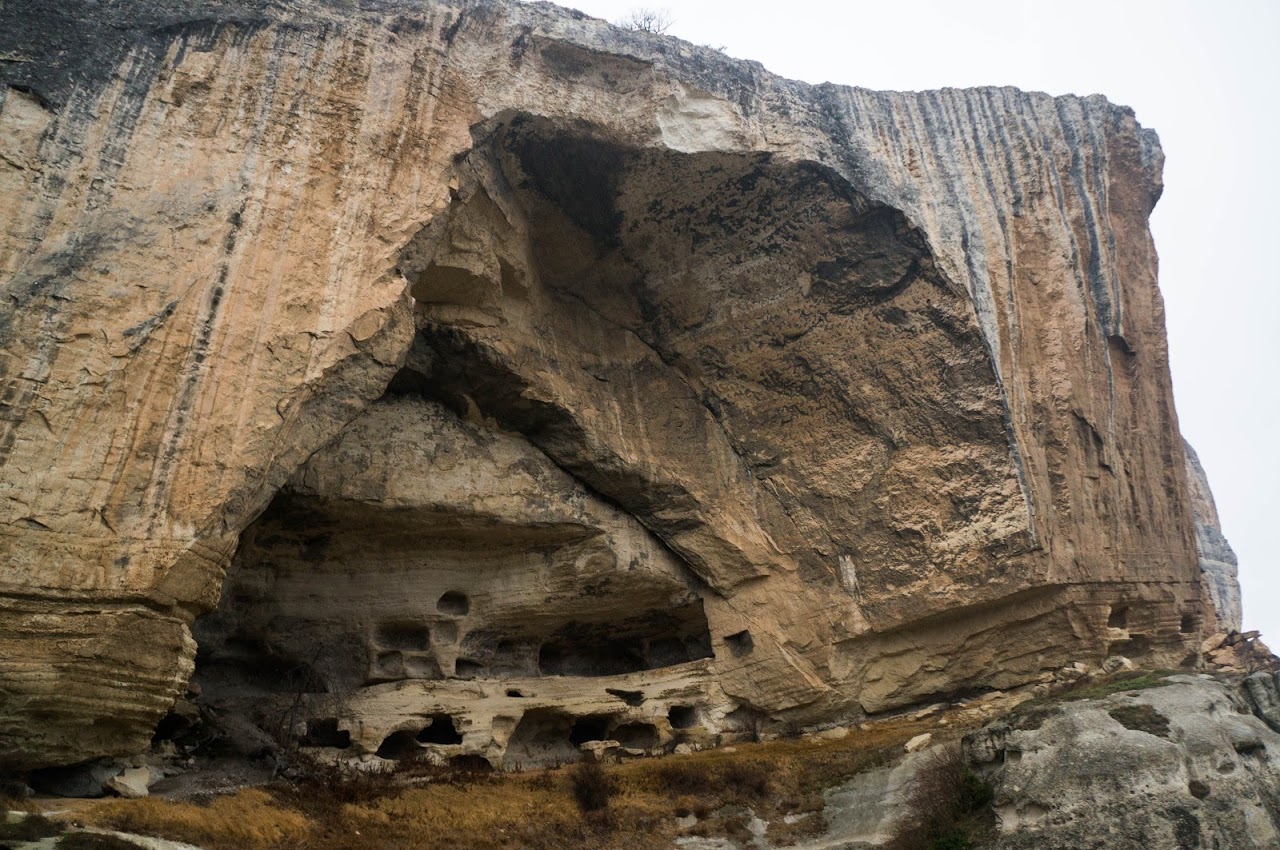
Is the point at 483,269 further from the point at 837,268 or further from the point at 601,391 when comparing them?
the point at 837,268

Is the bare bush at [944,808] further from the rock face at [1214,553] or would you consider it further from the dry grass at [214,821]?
the rock face at [1214,553]

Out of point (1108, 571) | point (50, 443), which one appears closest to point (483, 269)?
point (50, 443)

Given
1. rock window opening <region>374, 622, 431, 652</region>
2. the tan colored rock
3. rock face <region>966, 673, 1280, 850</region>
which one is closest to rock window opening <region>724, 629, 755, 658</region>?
the tan colored rock

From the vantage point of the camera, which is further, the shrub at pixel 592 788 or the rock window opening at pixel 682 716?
the rock window opening at pixel 682 716

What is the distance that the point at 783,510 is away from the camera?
15148mm

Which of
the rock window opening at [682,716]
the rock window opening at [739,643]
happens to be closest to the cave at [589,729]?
the rock window opening at [682,716]

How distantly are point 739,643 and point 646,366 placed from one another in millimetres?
4429

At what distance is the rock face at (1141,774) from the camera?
28.8ft

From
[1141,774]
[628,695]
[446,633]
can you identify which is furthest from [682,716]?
[1141,774]

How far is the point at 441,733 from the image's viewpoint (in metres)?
14.3

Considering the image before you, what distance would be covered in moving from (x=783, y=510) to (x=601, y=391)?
3271mm

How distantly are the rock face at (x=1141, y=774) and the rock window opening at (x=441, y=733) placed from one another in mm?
7273

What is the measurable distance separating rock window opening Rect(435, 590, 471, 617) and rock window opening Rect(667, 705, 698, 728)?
11.1 feet

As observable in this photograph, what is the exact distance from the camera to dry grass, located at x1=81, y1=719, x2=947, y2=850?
9320mm
